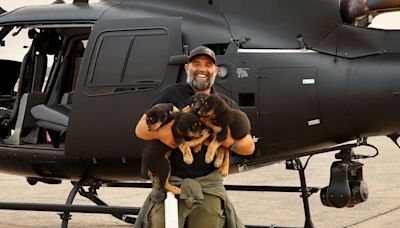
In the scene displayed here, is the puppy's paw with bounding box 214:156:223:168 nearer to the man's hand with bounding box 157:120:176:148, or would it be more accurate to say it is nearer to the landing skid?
the man's hand with bounding box 157:120:176:148

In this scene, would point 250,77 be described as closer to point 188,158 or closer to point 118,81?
point 118,81

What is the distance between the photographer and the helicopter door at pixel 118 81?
6934 mm

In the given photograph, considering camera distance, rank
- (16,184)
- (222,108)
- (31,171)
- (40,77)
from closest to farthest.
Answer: (222,108) < (31,171) < (40,77) < (16,184)

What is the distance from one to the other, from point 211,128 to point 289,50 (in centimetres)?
256

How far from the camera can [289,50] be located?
22.5 ft

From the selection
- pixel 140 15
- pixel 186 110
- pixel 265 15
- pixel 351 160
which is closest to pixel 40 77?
pixel 140 15

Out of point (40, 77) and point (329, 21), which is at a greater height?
point (329, 21)

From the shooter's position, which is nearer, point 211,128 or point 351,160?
point 211,128

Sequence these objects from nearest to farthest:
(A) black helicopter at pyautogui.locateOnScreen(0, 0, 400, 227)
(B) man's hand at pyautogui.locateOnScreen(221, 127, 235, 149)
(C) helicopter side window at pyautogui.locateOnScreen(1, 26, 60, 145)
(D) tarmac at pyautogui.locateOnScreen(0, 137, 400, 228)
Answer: (B) man's hand at pyautogui.locateOnScreen(221, 127, 235, 149)
(A) black helicopter at pyautogui.locateOnScreen(0, 0, 400, 227)
(C) helicopter side window at pyautogui.locateOnScreen(1, 26, 60, 145)
(D) tarmac at pyautogui.locateOnScreen(0, 137, 400, 228)

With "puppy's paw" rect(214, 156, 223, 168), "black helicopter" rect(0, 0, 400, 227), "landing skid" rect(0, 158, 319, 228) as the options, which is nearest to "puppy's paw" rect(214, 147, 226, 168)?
"puppy's paw" rect(214, 156, 223, 168)

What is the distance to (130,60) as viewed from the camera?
7059mm

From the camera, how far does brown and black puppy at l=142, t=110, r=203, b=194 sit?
4430 mm

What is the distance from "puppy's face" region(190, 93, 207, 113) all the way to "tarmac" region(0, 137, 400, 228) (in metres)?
3.96

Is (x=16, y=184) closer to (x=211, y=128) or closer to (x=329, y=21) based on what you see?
(x=329, y=21)
